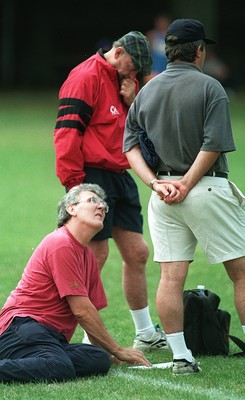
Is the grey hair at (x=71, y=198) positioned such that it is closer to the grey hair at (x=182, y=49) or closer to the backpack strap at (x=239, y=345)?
the grey hair at (x=182, y=49)

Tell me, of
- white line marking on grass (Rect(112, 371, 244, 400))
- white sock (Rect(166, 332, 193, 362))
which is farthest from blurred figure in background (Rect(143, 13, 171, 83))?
white line marking on grass (Rect(112, 371, 244, 400))

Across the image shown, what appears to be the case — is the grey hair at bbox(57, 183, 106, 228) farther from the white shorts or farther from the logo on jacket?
the logo on jacket

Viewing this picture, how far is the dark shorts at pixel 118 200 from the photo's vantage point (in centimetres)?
836

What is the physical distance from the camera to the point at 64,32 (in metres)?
39.3

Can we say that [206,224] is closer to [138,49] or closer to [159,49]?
[138,49]

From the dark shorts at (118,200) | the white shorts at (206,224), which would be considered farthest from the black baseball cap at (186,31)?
the dark shorts at (118,200)

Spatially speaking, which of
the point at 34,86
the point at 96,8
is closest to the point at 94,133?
the point at 34,86

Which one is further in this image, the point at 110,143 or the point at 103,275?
the point at 103,275

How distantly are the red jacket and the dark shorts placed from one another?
2.9 inches

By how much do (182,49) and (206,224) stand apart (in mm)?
1031

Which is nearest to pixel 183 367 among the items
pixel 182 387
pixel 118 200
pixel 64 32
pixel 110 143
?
pixel 182 387

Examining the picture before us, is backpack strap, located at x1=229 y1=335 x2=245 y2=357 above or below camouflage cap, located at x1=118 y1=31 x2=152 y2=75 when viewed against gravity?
below

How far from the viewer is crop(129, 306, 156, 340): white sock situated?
8.52 meters

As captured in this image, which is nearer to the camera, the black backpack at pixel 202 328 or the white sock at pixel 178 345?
the white sock at pixel 178 345
